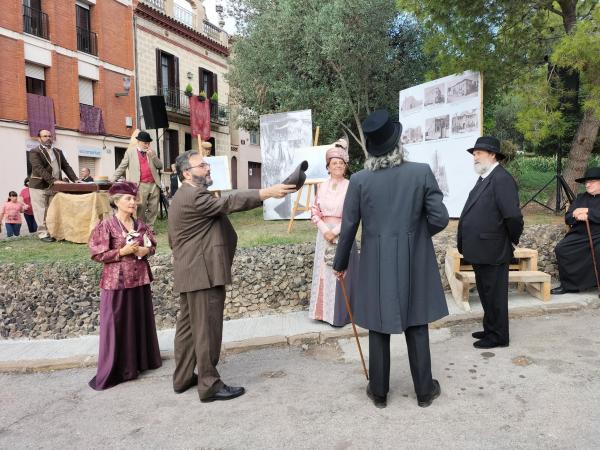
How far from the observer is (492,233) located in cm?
424

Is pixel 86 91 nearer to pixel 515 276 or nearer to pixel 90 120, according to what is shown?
pixel 90 120

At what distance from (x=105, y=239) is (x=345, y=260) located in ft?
6.67

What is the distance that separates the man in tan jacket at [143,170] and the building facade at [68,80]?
1116 cm

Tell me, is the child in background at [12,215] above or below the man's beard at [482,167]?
below

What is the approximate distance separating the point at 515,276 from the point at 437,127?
11.4ft

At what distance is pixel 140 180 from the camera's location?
7.83 meters

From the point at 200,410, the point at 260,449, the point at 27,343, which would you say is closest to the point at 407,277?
the point at 260,449

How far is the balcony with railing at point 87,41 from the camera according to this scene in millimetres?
19547

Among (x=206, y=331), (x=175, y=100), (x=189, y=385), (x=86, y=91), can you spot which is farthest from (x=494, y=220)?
(x=175, y=100)

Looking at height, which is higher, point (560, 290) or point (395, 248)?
point (395, 248)

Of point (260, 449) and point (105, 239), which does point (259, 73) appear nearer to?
point (105, 239)

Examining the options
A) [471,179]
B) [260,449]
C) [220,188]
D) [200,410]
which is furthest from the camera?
[220,188]

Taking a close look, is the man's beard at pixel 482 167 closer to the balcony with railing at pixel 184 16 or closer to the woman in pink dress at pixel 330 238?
the woman in pink dress at pixel 330 238

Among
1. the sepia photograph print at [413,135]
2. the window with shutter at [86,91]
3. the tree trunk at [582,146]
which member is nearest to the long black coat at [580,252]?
the tree trunk at [582,146]
